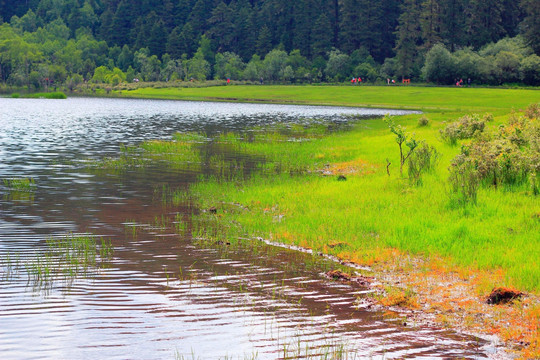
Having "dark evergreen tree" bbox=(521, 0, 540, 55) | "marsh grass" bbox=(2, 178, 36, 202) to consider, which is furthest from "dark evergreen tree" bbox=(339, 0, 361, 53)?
"marsh grass" bbox=(2, 178, 36, 202)

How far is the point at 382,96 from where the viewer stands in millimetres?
115000

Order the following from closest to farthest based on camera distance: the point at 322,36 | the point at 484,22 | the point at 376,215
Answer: the point at 376,215 < the point at 484,22 < the point at 322,36

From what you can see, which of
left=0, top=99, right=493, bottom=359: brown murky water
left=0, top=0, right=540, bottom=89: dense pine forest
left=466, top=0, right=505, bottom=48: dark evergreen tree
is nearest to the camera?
left=0, top=99, right=493, bottom=359: brown murky water

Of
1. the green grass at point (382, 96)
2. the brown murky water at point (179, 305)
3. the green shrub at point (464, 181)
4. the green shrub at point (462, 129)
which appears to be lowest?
the brown murky water at point (179, 305)

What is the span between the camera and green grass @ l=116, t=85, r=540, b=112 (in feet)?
289

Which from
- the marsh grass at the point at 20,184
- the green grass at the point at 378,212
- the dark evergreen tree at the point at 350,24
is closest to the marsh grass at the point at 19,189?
the marsh grass at the point at 20,184

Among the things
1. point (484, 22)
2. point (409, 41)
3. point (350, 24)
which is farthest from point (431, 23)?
point (350, 24)

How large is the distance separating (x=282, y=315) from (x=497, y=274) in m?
4.94

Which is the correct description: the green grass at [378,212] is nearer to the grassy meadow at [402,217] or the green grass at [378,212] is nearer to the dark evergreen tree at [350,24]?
the grassy meadow at [402,217]

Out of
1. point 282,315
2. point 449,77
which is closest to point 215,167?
point 282,315

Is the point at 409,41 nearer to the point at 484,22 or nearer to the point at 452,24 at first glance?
the point at 452,24

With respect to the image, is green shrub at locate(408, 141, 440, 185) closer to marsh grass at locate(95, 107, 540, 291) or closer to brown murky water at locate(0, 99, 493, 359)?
marsh grass at locate(95, 107, 540, 291)

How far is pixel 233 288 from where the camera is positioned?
517 inches

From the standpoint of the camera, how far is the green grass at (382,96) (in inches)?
3469
